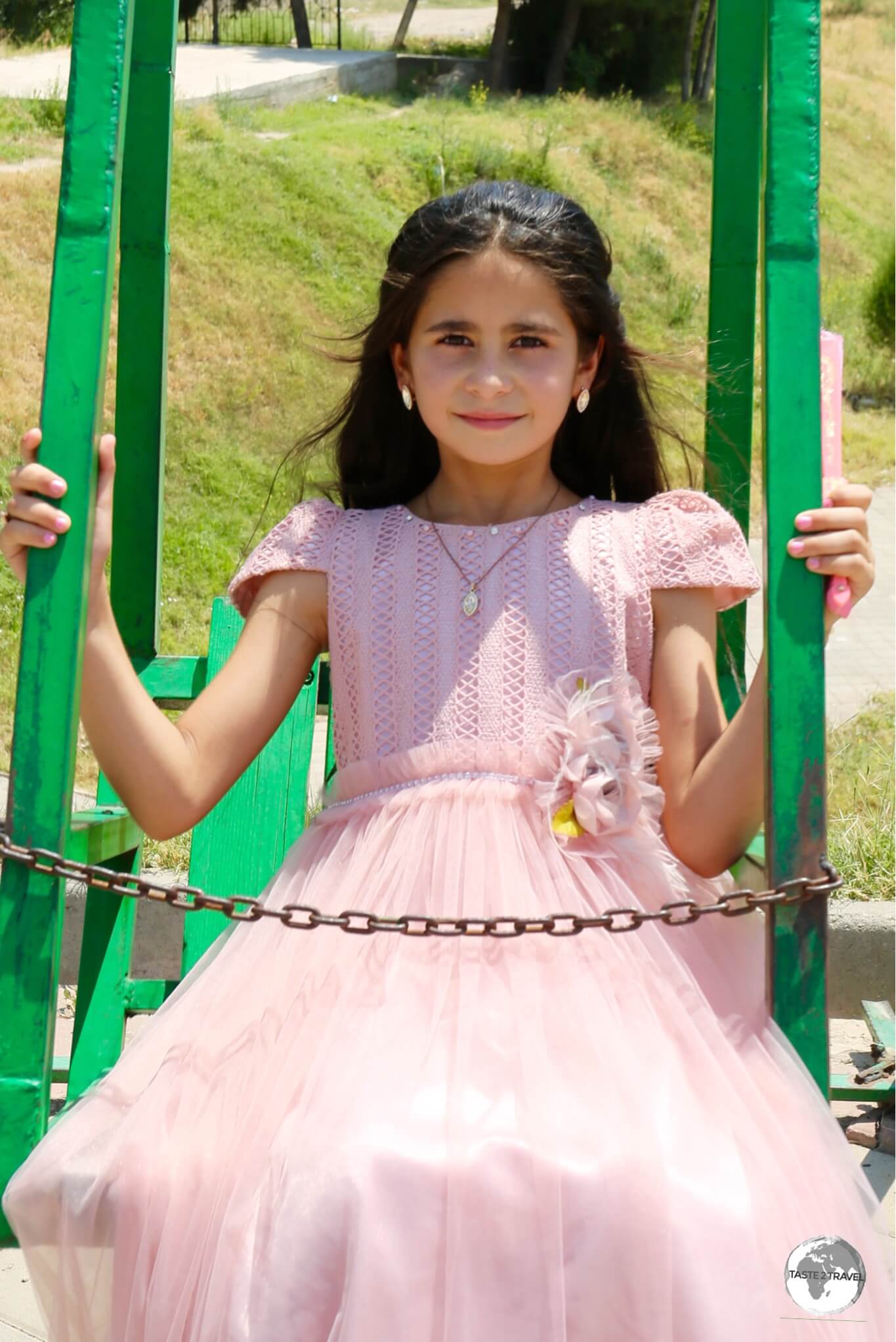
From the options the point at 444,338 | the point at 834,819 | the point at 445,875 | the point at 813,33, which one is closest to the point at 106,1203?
the point at 445,875

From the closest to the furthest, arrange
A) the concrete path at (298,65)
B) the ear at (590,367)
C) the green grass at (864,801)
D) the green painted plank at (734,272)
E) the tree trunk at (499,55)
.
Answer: the ear at (590,367) → the green painted plank at (734,272) → the green grass at (864,801) → the concrete path at (298,65) → the tree trunk at (499,55)

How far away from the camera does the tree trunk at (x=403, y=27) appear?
543 inches

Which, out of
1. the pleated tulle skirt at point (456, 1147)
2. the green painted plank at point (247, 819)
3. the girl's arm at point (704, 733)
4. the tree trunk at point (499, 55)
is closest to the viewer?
the pleated tulle skirt at point (456, 1147)

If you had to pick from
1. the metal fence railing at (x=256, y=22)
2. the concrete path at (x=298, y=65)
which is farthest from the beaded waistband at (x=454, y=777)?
the metal fence railing at (x=256, y=22)

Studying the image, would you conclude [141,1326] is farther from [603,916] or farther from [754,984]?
[754,984]

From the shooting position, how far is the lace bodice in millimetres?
2059

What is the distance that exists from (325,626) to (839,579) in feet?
2.71

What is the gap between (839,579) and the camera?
163 centimetres

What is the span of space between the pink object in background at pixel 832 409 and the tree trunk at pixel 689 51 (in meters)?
16.0

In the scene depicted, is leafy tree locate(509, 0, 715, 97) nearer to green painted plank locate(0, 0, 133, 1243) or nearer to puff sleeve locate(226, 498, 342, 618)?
puff sleeve locate(226, 498, 342, 618)

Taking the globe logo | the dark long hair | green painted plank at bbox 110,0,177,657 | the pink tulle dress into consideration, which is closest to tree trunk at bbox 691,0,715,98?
green painted plank at bbox 110,0,177,657

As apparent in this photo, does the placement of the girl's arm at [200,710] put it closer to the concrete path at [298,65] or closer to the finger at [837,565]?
the finger at [837,565]

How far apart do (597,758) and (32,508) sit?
2.46 ft

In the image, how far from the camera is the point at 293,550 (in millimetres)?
2188
